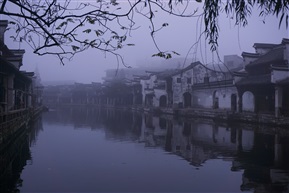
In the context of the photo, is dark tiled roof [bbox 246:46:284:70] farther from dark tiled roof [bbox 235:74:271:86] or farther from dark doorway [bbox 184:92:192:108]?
dark doorway [bbox 184:92:192:108]

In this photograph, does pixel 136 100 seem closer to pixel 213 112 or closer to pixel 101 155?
pixel 213 112

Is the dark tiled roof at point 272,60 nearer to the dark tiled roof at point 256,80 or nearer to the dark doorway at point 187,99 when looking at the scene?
the dark tiled roof at point 256,80

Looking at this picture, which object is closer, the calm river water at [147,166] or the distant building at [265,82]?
the calm river water at [147,166]

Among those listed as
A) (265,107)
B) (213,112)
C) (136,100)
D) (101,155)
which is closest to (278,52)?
(265,107)

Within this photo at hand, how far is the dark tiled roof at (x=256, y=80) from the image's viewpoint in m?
23.7

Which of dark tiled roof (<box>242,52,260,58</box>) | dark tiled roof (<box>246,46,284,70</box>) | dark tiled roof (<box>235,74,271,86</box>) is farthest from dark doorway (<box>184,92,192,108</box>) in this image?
dark tiled roof (<box>235,74,271,86</box>)

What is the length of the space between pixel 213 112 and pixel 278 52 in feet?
26.7

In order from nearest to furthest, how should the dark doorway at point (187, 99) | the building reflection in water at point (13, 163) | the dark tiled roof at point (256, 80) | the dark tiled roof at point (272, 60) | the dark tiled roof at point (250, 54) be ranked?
the building reflection in water at point (13, 163) → the dark tiled roof at point (256, 80) → the dark tiled roof at point (272, 60) → the dark tiled roof at point (250, 54) → the dark doorway at point (187, 99)

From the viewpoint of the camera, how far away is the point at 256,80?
25656 mm

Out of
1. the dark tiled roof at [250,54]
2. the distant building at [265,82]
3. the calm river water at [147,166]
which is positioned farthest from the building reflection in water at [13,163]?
the dark tiled roof at [250,54]

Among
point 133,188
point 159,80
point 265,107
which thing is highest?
point 159,80

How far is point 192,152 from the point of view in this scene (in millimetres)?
11930

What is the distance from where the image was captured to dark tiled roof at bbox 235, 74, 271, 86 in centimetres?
2374

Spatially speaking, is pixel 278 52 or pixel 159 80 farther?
pixel 159 80
